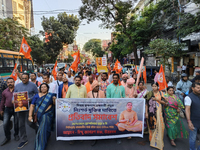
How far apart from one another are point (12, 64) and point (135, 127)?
13.6 meters

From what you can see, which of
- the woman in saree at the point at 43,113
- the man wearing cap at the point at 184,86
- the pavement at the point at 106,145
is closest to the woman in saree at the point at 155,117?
the pavement at the point at 106,145

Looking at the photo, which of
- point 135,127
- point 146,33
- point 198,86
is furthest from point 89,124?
point 146,33

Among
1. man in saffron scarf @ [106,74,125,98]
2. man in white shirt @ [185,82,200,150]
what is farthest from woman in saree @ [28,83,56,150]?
man in white shirt @ [185,82,200,150]

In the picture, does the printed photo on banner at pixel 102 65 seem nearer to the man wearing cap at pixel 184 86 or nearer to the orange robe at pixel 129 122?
the man wearing cap at pixel 184 86

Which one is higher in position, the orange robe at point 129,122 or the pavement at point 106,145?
the orange robe at point 129,122

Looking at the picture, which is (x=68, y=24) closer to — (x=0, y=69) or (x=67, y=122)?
(x=0, y=69)

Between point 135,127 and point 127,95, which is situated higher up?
point 127,95

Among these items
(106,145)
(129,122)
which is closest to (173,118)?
(129,122)

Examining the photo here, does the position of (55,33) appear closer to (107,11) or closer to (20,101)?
(107,11)

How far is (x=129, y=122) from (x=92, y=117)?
88 cm

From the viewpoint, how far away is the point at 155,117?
3.55m

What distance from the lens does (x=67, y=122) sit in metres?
3.42

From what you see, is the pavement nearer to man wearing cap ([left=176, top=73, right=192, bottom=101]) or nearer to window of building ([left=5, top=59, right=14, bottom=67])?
man wearing cap ([left=176, top=73, right=192, bottom=101])

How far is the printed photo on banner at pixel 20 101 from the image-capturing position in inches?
142
